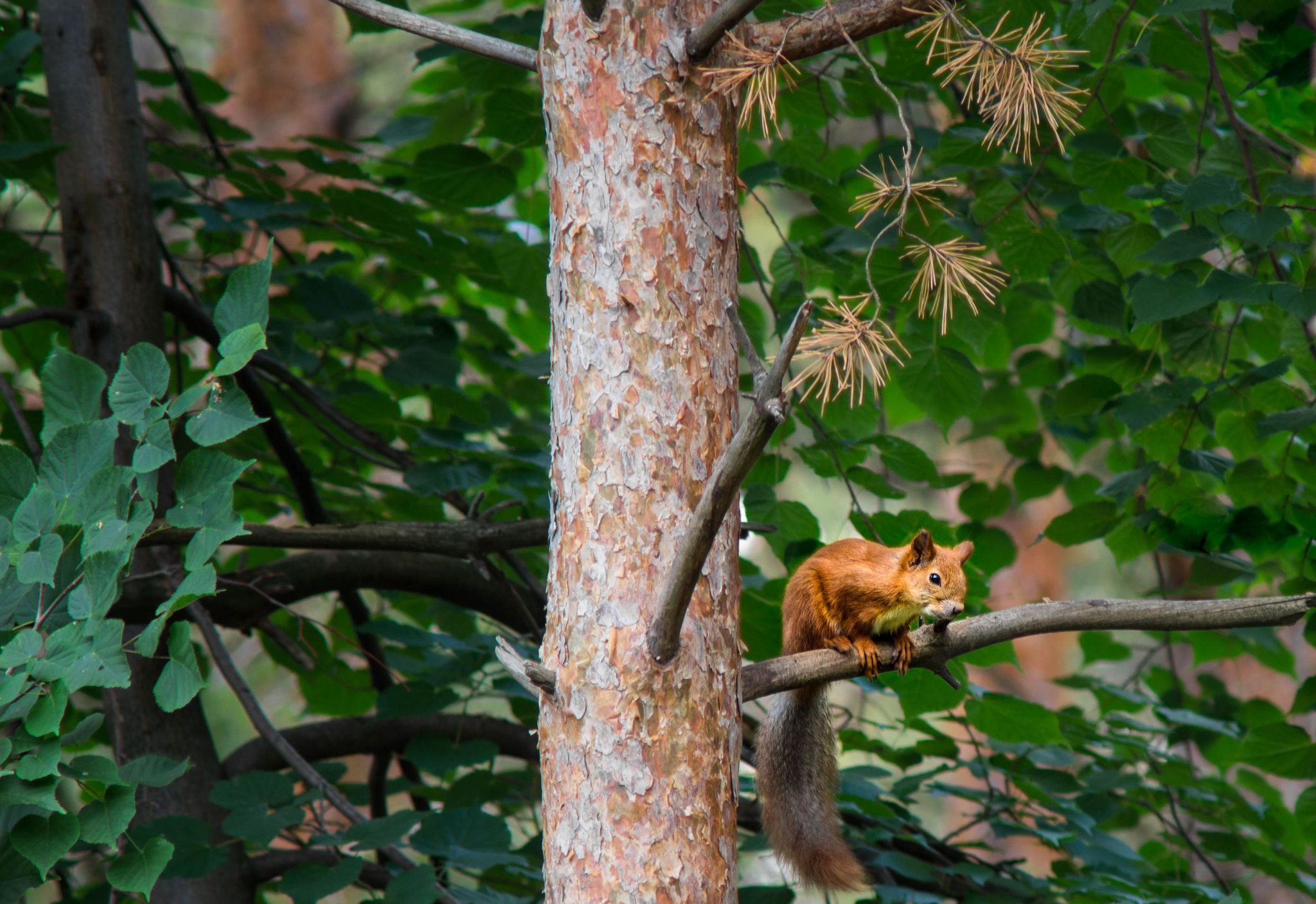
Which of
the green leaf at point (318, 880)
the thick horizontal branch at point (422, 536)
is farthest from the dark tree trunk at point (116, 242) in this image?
the thick horizontal branch at point (422, 536)

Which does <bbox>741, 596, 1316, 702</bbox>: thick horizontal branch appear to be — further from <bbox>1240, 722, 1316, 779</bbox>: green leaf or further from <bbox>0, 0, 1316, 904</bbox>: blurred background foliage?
<bbox>1240, 722, 1316, 779</bbox>: green leaf

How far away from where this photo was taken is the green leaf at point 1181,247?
204 centimetres

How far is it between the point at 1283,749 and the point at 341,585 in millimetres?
2135

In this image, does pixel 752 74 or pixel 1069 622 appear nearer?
pixel 752 74

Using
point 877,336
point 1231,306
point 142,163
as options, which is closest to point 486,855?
point 877,336

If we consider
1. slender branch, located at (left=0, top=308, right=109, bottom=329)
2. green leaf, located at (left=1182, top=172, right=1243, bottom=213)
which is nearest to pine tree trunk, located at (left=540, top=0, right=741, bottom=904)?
green leaf, located at (left=1182, top=172, right=1243, bottom=213)

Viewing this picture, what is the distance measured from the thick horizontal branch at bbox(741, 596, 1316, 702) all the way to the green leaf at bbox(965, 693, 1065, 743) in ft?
2.33

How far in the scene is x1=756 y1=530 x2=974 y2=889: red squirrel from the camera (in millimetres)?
1911

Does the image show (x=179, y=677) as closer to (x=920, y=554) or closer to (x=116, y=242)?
(x=920, y=554)

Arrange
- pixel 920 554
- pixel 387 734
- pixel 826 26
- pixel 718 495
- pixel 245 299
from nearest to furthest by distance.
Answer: pixel 718 495, pixel 245 299, pixel 826 26, pixel 920 554, pixel 387 734

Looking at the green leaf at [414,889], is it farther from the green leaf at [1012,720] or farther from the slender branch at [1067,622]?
the green leaf at [1012,720]

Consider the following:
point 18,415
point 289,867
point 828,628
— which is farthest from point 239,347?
point 289,867

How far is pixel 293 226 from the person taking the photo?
8.80ft

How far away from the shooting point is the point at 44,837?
1400mm
